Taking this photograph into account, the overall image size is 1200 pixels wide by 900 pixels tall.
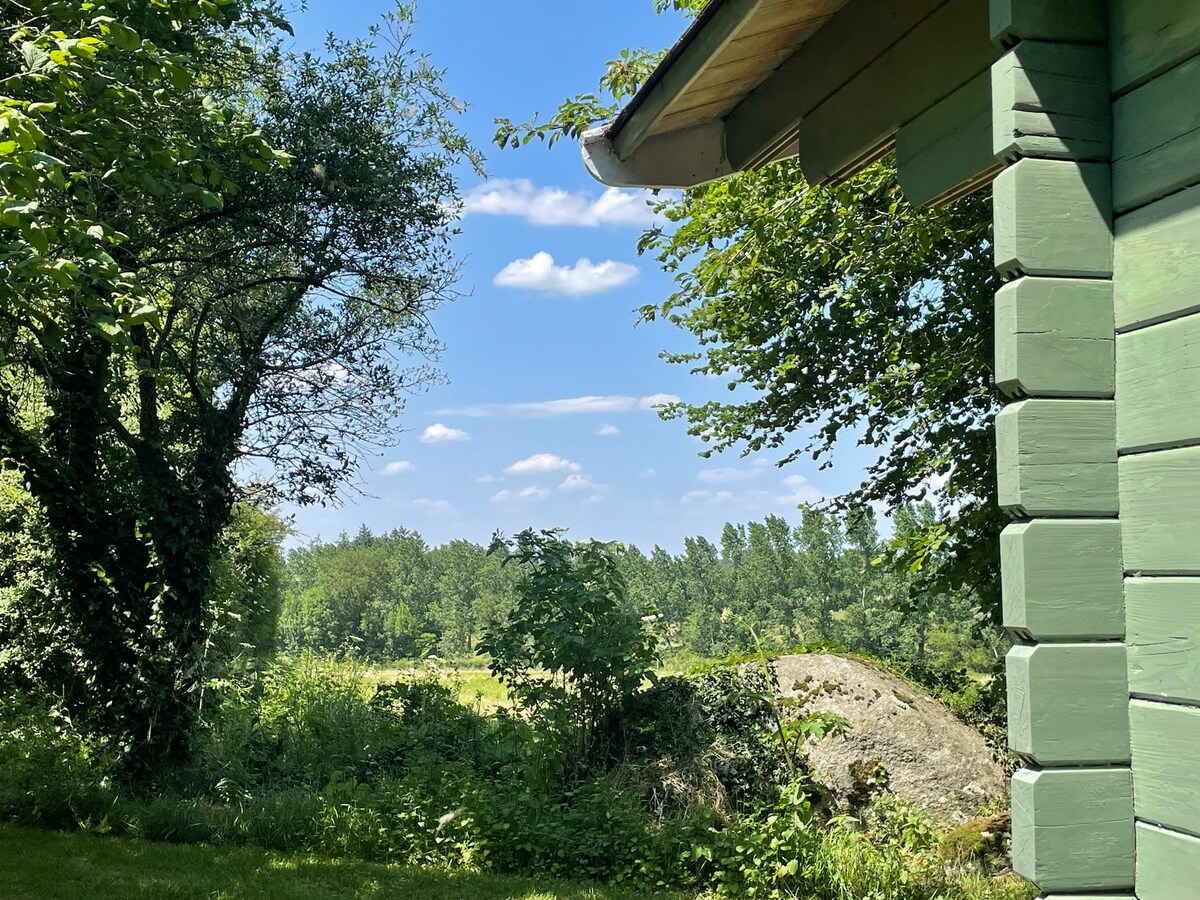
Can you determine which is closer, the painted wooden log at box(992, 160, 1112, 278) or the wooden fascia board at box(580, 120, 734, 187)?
the painted wooden log at box(992, 160, 1112, 278)

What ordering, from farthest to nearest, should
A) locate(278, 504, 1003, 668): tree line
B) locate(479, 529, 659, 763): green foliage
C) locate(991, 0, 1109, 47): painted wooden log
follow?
locate(278, 504, 1003, 668): tree line
locate(479, 529, 659, 763): green foliage
locate(991, 0, 1109, 47): painted wooden log

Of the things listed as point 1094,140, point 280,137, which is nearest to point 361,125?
point 280,137

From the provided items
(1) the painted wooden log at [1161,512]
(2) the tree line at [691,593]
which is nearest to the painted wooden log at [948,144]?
(1) the painted wooden log at [1161,512]

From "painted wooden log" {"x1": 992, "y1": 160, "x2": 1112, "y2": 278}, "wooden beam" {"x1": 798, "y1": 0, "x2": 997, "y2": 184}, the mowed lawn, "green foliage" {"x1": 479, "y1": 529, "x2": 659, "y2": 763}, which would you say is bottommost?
the mowed lawn

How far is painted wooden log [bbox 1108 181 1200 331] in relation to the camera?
1.55 meters

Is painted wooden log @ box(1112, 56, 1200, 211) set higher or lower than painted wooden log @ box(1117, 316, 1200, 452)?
higher

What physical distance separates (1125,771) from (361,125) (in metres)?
8.08

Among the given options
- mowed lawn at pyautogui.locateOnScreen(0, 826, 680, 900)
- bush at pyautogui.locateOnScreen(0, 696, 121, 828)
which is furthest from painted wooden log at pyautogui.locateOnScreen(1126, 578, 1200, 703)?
bush at pyautogui.locateOnScreen(0, 696, 121, 828)

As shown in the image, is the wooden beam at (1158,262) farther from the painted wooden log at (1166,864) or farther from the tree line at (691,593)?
the tree line at (691,593)

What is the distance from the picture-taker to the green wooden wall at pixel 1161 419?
5.03 feet

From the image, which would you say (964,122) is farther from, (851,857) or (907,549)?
(907,549)

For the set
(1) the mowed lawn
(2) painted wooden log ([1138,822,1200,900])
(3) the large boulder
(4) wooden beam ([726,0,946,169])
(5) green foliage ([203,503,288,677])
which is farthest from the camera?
(5) green foliage ([203,503,288,677])

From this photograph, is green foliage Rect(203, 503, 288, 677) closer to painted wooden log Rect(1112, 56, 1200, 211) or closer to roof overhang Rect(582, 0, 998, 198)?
roof overhang Rect(582, 0, 998, 198)

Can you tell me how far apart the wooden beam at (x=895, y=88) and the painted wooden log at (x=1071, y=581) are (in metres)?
1.29
